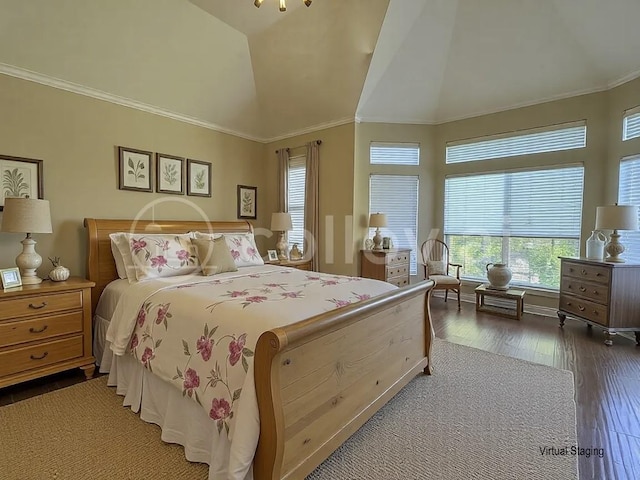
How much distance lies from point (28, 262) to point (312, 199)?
335 cm

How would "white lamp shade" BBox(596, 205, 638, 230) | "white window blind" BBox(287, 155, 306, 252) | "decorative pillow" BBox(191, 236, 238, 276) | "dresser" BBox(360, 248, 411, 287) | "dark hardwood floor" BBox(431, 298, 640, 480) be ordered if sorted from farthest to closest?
"white window blind" BBox(287, 155, 306, 252)
"dresser" BBox(360, 248, 411, 287)
"white lamp shade" BBox(596, 205, 638, 230)
"decorative pillow" BBox(191, 236, 238, 276)
"dark hardwood floor" BBox(431, 298, 640, 480)

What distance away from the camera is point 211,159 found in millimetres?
4617

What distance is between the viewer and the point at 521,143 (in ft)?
15.1

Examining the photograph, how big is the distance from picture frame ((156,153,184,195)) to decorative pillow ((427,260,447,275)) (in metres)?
3.72

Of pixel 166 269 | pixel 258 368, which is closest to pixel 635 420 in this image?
pixel 258 368

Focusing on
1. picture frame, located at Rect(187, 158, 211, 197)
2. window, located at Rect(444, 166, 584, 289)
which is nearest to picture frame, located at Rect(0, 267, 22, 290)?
picture frame, located at Rect(187, 158, 211, 197)

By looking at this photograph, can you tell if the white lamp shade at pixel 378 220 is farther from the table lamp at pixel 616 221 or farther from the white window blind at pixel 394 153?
the table lamp at pixel 616 221

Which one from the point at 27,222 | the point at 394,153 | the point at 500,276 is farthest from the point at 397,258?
the point at 27,222

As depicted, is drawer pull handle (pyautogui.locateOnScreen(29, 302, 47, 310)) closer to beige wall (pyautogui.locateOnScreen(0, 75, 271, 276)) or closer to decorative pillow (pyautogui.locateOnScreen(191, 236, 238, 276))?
beige wall (pyautogui.locateOnScreen(0, 75, 271, 276))

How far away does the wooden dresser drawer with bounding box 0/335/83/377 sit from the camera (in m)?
2.36

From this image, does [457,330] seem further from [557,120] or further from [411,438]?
[557,120]

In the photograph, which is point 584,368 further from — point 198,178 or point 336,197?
point 198,178

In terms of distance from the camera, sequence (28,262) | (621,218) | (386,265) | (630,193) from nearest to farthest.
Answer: (28,262) → (621,218) → (630,193) → (386,265)

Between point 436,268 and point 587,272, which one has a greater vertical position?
point 587,272
